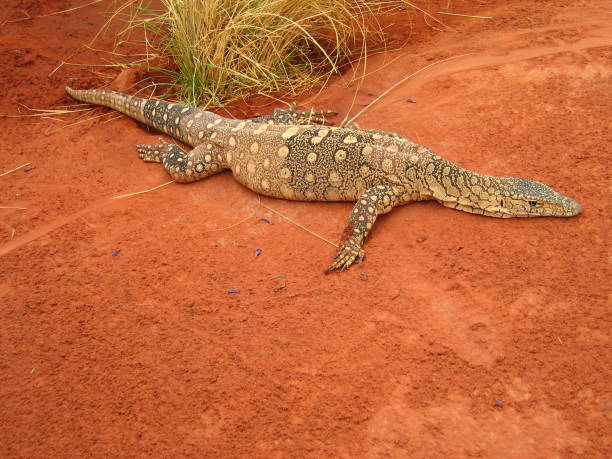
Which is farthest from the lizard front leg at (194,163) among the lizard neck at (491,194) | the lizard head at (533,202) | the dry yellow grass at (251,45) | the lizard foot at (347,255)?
the lizard head at (533,202)

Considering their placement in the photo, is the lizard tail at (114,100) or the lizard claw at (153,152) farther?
the lizard tail at (114,100)

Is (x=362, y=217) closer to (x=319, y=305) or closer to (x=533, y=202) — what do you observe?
(x=319, y=305)

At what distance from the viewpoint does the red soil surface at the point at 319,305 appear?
11.7 feet

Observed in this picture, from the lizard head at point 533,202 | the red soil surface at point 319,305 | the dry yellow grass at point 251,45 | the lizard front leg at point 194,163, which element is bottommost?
the red soil surface at point 319,305

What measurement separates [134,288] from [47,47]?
19.8ft

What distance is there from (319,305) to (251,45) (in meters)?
4.58

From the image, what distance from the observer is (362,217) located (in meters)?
5.09

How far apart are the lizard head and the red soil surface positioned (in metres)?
0.13

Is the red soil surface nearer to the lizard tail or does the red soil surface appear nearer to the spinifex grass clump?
the lizard tail

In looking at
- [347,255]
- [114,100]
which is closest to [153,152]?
[114,100]

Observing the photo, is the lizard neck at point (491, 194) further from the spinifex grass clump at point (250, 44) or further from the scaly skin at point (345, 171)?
the spinifex grass clump at point (250, 44)

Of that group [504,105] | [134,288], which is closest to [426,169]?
[504,105]

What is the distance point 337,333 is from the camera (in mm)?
4180

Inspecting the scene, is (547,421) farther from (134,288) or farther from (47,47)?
(47,47)
